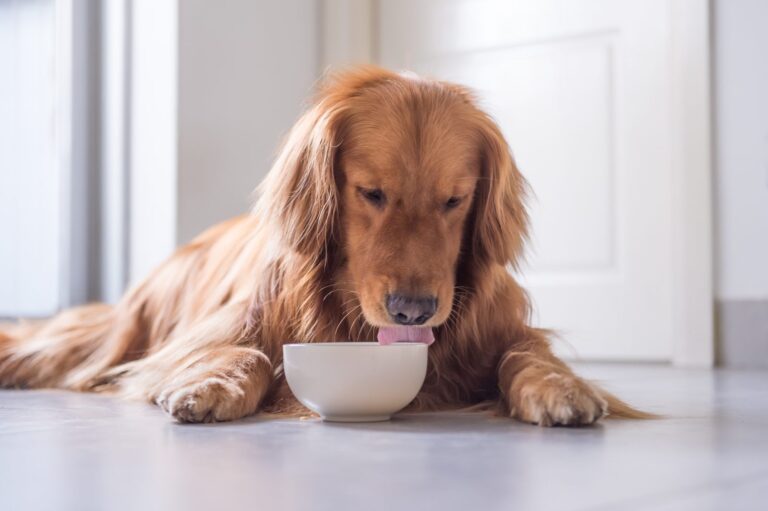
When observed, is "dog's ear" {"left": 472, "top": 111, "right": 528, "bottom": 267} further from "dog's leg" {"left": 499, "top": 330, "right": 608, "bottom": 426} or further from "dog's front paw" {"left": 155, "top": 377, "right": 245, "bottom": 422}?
"dog's front paw" {"left": 155, "top": 377, "right": 245, "bottom": 422}

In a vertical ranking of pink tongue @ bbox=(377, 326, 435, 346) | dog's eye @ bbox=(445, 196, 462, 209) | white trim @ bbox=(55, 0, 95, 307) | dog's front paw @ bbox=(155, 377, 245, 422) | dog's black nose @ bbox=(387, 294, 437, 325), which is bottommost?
dog's front paw @ bbox=(155, 377, 245, 422)

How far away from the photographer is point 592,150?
11.7ft

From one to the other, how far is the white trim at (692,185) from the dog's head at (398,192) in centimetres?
144

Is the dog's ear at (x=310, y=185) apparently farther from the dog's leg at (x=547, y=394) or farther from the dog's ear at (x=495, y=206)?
the dog's leg at (x=547, y=394)

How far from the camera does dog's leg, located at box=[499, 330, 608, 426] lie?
1570 mm

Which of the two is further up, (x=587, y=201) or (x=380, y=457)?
(x=587, y=201)

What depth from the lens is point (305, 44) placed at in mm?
4055

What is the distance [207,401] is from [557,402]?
575 millimetres

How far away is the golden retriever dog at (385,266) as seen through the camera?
1717mm

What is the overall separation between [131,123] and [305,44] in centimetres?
84

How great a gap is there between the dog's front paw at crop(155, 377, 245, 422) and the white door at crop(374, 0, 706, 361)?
2022 millimetres

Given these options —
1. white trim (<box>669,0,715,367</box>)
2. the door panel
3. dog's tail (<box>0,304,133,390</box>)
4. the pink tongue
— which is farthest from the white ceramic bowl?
white trim (<box>669,0,715,367</box>)

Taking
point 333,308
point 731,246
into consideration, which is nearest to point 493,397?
point 333,308

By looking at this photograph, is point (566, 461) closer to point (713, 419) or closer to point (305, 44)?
point (713, 419)
